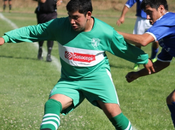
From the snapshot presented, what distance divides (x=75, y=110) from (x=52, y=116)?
2.35 metres

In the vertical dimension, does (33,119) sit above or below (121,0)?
above

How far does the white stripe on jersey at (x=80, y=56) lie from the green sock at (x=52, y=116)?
56 cm

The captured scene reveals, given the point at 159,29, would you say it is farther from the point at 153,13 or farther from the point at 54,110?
the point at 54,110

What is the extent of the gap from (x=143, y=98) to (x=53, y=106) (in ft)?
11.4

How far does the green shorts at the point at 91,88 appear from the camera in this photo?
418 centimetres

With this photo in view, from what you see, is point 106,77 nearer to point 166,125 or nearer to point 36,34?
point 36,34

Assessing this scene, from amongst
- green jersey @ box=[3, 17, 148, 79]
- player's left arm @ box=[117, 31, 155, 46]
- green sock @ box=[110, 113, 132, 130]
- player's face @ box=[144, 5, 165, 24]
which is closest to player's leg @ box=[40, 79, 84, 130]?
green jersey @ box=[3, 17, 148, 79]

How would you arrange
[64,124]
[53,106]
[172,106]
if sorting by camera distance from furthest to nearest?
[64,124]
[172,106]
[53,106]

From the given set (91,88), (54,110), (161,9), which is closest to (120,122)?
(91,88)

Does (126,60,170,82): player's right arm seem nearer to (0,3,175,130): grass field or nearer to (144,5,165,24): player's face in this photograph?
(144,5,165,24): player's face

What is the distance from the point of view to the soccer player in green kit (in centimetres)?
410

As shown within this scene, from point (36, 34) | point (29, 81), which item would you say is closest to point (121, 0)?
point (29, 81)

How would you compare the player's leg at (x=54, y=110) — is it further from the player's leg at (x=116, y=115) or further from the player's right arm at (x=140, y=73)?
the player's right arm at (x=140, y=73)

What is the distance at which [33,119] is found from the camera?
5398 mm
